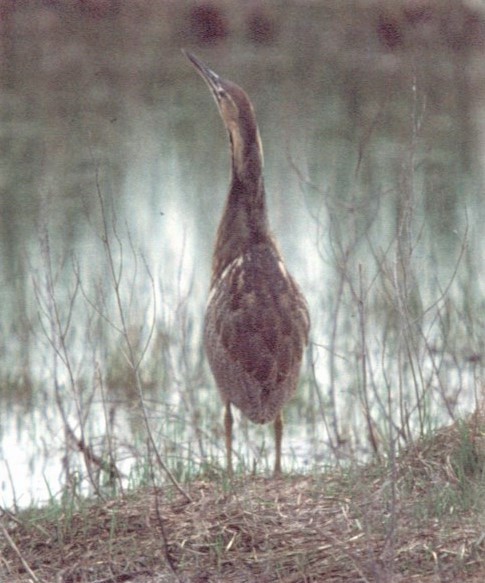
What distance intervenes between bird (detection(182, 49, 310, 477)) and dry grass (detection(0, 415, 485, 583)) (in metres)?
0.76

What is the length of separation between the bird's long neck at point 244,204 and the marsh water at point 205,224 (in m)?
0.27

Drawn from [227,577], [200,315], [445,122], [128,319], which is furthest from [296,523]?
[445,122]

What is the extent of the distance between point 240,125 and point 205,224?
4413 millimetres

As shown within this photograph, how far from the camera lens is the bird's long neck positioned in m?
6.35

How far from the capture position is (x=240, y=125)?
6363mm

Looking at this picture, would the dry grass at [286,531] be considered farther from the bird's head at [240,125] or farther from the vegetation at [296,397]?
the bird's head at [240,125]

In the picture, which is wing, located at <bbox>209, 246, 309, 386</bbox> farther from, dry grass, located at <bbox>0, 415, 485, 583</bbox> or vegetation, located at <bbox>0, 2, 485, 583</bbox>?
dry grass, located at <bbox>0, 415, 485, 583</bbox>

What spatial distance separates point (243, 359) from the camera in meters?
5.99

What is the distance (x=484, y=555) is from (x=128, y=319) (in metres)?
4.08

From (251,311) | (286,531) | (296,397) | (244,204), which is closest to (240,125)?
(244,204)

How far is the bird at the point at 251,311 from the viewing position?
5.98 meters

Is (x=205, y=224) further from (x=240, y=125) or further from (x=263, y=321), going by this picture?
(x=263, y=321)

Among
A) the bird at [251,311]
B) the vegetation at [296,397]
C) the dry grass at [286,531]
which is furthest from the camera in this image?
the bird at [251,311]

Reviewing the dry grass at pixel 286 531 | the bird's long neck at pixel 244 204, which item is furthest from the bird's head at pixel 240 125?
the dry grass at pixel 286 531
